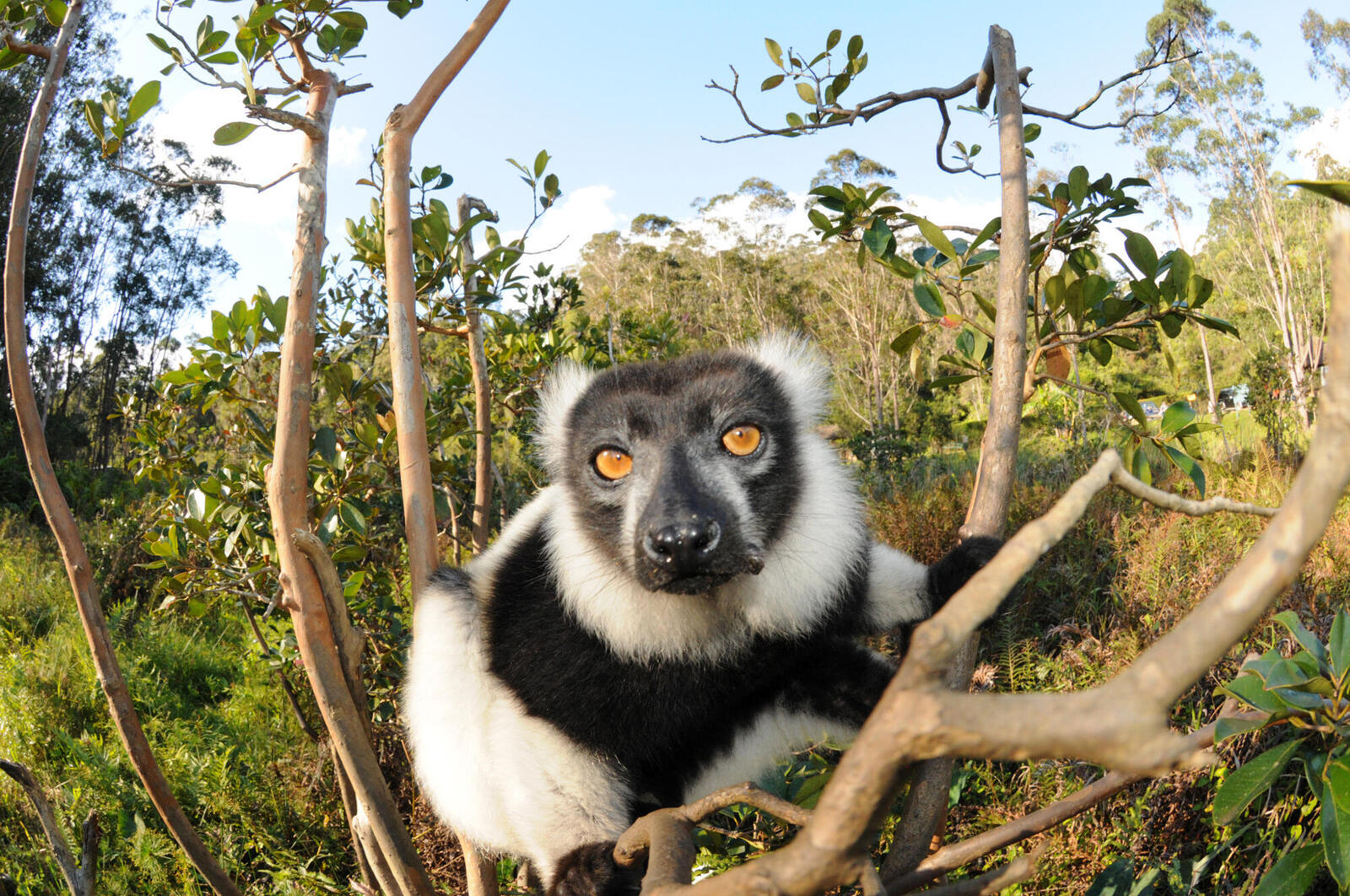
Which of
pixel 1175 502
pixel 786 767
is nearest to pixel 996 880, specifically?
pixel 1175 502

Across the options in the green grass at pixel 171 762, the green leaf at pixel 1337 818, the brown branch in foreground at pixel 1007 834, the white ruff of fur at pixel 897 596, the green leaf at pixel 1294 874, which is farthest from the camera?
the green grass at pixel 171 762

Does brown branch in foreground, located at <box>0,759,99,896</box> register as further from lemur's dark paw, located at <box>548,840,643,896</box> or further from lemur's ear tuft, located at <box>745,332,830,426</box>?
lemur's ear tuft, located at <box>745,332,830,426</box>

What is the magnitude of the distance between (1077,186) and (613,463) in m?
1.47

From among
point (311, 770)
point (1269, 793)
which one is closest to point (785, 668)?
point (1269, 793)

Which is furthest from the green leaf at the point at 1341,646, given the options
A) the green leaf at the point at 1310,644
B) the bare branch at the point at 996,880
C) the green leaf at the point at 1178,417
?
the bare branch at the point at 996,880

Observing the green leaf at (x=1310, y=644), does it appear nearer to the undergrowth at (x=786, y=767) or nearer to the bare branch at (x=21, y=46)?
the undergrowth at (x=786, y=767)

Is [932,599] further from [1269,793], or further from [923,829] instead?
[1269,793]

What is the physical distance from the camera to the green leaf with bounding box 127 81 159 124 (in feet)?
6.03

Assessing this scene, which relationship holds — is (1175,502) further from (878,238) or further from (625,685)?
(878,238)

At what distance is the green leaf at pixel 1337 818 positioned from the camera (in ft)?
4.89

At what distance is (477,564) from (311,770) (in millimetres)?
2591

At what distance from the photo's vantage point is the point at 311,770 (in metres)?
4.07

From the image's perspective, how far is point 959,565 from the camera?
1852 millimetres

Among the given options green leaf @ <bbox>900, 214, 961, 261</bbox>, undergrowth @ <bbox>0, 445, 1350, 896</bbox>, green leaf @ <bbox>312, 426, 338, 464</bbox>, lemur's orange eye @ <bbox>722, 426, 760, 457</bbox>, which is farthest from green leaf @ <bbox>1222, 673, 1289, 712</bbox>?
green leaf @ <bbox>312, 426, 338, 464</bbox>
